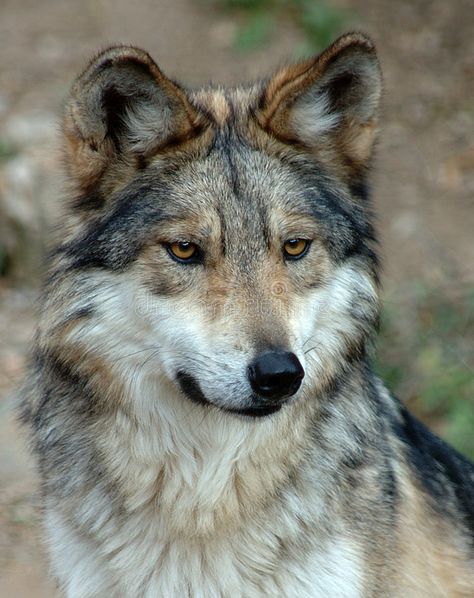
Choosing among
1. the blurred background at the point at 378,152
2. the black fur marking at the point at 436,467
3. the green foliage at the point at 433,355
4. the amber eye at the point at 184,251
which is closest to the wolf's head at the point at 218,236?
the amber eye at the point at 184,251

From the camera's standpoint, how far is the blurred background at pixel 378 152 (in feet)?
24.1

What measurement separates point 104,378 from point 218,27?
25.6 ft

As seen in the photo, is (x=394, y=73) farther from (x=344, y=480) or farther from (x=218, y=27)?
(x=344, y=480)

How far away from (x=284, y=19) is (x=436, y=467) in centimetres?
750

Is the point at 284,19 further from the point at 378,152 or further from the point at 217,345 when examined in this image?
the point at 217,345

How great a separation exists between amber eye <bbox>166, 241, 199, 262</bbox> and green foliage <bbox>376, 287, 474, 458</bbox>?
Result: 3724 millimetres

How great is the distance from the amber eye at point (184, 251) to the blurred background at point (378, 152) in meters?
2.72

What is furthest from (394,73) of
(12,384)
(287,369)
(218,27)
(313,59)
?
(287,369)

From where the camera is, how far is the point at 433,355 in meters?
7.59

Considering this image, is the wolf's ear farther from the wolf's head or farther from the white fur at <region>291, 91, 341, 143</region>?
the white fur at <region>291, 91, 341, 143</region>

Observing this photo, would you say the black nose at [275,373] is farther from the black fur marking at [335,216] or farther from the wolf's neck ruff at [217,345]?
the black fur marking at [335,216]

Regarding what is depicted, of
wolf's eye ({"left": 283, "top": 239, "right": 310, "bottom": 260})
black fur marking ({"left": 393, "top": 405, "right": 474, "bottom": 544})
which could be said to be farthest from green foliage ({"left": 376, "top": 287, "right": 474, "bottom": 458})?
wolf's eye ({"left": 283, "top": 239, "right": 310, "bottom": 260})

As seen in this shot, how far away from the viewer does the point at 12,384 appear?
7375 millimetres

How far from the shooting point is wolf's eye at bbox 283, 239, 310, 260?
12.8 ft
